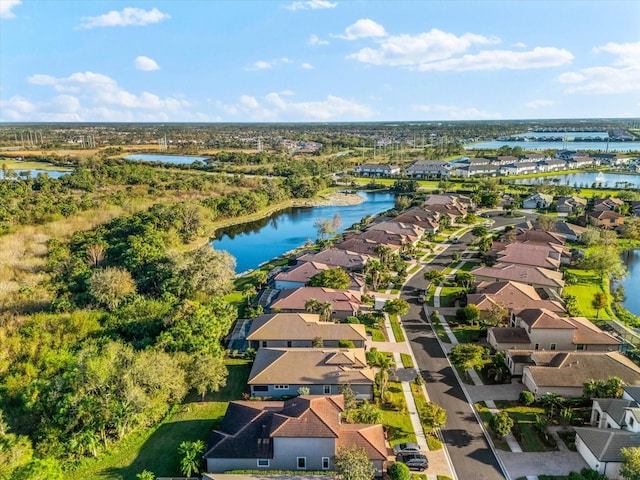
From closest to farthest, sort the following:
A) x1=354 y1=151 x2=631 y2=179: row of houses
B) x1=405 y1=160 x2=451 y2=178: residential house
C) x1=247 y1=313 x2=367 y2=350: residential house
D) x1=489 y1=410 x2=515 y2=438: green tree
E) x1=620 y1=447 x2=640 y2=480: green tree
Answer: x1=620 y1=447 x2=640 y2=480: green tree < x1=489 y1=410 x2=515 y2=438: green tree < x1=247 y1=313 x2=367 y2=350: residential house < x1=405 y1=160 x2=451 y2=178: residential house < x1=354 y1=151 x2=631 y2=179: row of houses

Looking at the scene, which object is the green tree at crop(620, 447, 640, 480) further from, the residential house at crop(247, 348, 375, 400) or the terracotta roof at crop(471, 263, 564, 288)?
the terracotta roof at crop(471, 263, 564, 288)

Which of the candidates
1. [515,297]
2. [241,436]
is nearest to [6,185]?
[241,436]

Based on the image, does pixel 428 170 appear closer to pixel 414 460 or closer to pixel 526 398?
pixel 526 398

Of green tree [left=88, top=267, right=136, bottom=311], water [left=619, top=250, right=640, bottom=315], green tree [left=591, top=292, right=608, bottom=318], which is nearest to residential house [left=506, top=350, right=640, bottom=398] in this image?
green tree [left=591, top=292, right=608, bottom=318]

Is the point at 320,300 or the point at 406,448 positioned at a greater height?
the point at 320,300

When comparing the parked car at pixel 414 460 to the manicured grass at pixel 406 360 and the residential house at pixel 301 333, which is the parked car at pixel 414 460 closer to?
the manicured grass at pixel 406 360

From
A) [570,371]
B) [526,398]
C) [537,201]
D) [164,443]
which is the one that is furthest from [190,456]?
[537,201]
